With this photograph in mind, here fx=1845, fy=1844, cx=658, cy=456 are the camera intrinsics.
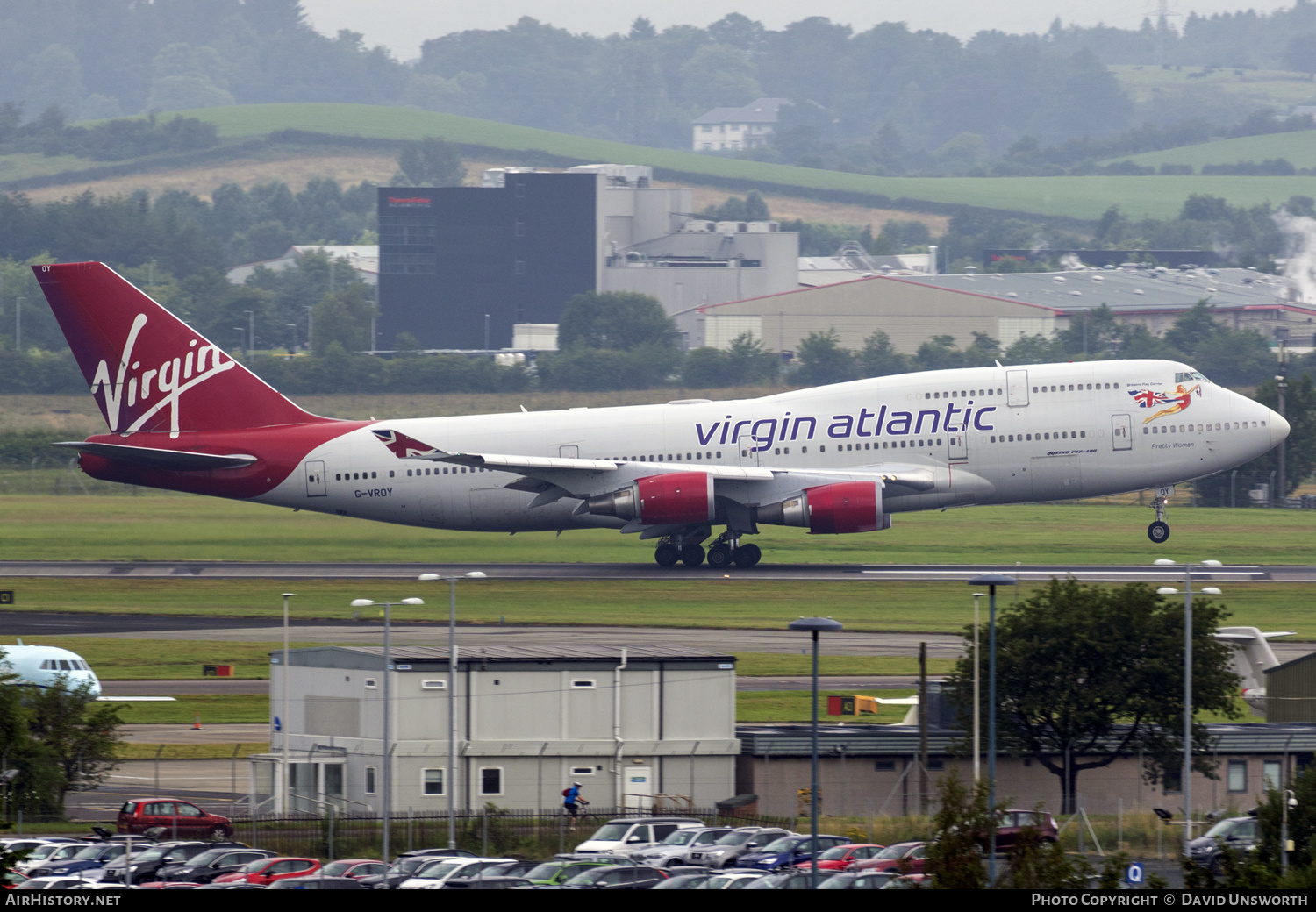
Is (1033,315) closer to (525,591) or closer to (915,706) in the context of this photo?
(525,591)

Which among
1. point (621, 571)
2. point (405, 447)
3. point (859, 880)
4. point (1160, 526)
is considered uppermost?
point (405, 447)

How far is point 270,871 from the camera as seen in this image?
29.7 metres

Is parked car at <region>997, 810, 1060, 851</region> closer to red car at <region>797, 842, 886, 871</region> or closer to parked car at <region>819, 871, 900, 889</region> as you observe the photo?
red car at <region>797, 842, 886, 871</region>

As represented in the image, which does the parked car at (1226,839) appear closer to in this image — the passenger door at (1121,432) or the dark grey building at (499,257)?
the passenger door at (1121,432)

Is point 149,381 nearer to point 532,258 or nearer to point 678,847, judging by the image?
point 678,847

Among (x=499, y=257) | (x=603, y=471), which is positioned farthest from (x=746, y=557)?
(x=499, y=257)

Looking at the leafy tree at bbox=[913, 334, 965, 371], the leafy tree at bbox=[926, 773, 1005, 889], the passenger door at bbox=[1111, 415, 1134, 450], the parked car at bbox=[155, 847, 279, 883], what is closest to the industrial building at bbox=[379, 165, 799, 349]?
the leafy tree at bbox=[913, 334, 965, 371]

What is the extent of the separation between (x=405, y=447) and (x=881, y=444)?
635 inches

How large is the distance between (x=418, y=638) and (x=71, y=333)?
69.8 feet

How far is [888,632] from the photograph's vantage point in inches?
2105

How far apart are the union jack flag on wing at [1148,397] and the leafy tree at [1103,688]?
23.7m

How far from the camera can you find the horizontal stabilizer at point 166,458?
6238cm

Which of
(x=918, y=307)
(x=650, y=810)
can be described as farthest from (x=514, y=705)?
(x=918, y=307)

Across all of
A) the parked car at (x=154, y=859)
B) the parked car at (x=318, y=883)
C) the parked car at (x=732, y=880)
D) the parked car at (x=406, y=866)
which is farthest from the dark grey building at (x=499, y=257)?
the parked car at (x=732, y=880)
